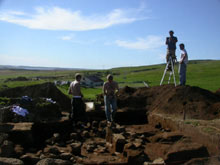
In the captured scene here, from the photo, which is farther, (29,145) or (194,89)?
(194,89)

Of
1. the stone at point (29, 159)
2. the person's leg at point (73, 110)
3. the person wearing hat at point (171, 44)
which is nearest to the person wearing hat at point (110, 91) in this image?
the person's leg at point (73, 110)

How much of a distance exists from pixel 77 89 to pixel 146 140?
3125 mm

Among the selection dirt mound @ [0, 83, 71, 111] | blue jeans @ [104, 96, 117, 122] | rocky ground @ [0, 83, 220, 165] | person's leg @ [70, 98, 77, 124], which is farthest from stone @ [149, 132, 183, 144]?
dirt mound @ [0, 83, 71, 111]

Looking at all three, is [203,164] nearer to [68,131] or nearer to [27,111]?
[68,131]

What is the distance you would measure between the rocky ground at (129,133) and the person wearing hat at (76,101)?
29 cm

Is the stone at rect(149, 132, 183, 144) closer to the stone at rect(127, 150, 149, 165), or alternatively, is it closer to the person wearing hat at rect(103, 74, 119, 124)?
the stone at rect(127, 150, 149, 165)

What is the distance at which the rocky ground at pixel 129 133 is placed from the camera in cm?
620

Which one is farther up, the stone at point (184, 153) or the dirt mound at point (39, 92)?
the dirt mound at point (39, 92)

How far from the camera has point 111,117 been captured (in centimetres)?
1011

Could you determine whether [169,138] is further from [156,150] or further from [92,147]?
[92,147]

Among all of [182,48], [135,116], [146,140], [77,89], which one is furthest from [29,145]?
[182,48]

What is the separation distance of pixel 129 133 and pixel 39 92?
7.13 m

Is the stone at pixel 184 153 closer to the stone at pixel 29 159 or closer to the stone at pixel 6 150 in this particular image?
the stone at pixel 29 159

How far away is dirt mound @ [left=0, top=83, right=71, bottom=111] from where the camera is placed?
44.4 feet
